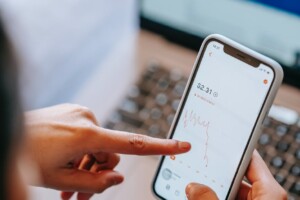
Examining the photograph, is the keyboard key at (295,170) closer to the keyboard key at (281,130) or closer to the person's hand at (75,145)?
the keyboard key at (281,130)

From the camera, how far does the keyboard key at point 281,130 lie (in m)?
0.67

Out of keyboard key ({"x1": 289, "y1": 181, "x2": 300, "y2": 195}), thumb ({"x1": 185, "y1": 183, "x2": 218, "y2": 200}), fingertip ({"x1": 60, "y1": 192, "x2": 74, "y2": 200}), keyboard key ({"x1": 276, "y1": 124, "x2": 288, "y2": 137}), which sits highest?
keyboard key ({"x1": 276, "y1": 124, "x2": 288, "y2": 137})

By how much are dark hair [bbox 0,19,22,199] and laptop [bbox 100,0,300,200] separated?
340mm

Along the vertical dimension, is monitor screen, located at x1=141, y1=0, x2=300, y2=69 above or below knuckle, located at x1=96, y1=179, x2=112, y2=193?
above

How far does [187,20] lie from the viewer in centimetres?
73

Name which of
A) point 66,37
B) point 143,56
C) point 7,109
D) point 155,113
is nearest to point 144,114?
point 155,113

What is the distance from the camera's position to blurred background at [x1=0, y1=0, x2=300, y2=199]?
0.67m

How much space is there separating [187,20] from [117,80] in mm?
126

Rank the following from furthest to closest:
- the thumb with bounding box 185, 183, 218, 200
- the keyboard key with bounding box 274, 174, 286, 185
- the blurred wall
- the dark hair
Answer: the blurred wall
the keyboard key with bounding box 274, 174, 286, 185
the thumb with bounding box 185, 183, 218, 200
the dark hair

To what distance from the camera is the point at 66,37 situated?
2.78 ft

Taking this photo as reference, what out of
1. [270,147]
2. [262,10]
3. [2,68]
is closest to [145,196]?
[270,147]

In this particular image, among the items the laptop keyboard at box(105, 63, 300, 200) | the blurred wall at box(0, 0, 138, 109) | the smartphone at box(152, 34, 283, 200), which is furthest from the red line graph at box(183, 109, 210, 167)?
the blurred wall at box(0, 0, 138, 109)

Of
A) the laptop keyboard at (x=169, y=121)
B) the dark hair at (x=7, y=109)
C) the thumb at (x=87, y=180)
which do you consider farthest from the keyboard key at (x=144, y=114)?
the dark hair at (x=7, y=109)

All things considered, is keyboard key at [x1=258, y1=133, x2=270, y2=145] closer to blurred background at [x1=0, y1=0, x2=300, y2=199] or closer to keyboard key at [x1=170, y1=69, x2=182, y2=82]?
blurred background at [x1=0, y1=0, x2=300, y2=199]
